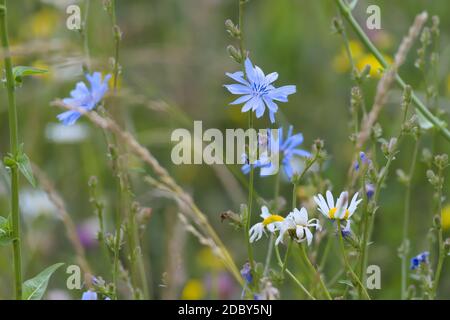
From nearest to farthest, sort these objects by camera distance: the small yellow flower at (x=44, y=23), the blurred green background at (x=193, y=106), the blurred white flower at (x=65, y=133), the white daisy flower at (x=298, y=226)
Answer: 1. the white daisy flower at (x=298, y=226)
2. the blurred green background at (x=193, y=106)
3. the blurred white flower at (x=65, y=133)
4. the small yellow flower at (x=44, y=23)

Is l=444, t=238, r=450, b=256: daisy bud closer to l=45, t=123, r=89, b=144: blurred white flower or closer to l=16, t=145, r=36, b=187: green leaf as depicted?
l=16, t=145, r=36, b=187: green leaf

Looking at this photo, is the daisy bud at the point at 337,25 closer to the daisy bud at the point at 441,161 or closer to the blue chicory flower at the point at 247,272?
the daisy bud at the point at 441,161

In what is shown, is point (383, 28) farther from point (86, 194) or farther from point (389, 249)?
point (86, 194)

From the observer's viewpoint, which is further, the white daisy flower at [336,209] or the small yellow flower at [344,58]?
the small yellow flower at [344,58]

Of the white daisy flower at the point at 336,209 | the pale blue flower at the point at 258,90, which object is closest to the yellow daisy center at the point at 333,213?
the white daisy flower at the point at 336,209

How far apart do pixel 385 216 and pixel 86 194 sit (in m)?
0.95

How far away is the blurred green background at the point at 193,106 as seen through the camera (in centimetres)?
232

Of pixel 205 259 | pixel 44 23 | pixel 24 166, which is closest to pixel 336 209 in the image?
pixel 24 166

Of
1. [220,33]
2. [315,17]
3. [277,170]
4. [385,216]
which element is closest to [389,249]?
[385,216]

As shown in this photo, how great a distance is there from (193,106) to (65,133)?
0.47 meters

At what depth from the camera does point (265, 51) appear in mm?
2941

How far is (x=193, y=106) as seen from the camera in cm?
284

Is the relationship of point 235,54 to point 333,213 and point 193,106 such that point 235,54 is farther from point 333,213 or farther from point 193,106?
point 193,106

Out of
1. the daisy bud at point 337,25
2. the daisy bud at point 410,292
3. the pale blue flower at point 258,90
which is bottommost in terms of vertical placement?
the daisy bud at point 410,292
